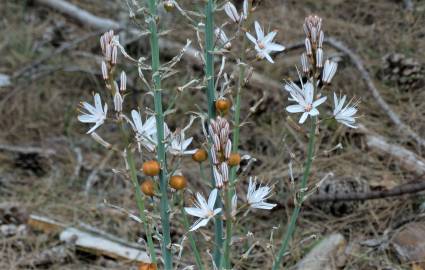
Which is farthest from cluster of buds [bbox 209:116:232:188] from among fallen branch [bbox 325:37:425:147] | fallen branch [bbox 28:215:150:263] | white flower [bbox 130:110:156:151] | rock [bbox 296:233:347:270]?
fallen branch [bbox 325:37:425:147]

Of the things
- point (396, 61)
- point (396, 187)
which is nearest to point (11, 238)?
point (396, 187)

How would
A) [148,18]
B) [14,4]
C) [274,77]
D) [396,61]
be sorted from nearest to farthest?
[148,18] → [396,61] → [274,77] → [14,4]

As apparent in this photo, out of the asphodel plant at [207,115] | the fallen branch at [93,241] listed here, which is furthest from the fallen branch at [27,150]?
the asphodel plant at [207,115]

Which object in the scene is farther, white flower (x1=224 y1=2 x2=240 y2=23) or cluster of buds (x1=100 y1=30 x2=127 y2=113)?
white flower (x1=224 y1=2 x2=240 y2=23)

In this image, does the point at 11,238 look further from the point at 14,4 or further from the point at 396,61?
the point at 14,4

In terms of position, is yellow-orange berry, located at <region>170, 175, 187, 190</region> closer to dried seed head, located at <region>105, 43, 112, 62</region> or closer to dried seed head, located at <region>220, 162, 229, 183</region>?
dried seed head, located at <region>220, 162, 229, 183</region>

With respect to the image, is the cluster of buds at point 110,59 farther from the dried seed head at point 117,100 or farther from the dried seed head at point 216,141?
the dried seed head at point 216,141
